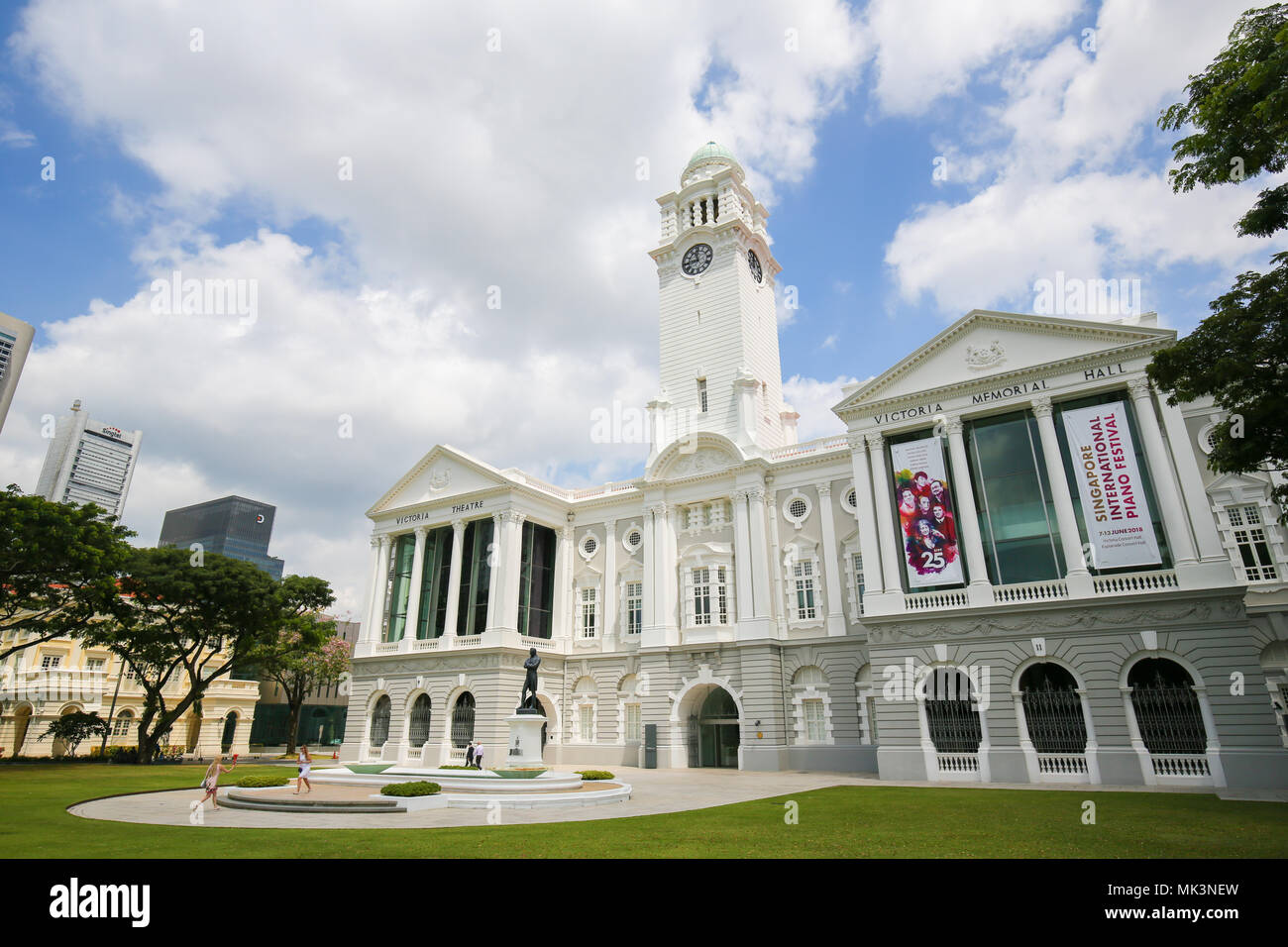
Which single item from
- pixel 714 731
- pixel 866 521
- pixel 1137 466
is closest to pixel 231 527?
pixel 714 731

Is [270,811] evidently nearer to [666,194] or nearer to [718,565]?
[718,565]

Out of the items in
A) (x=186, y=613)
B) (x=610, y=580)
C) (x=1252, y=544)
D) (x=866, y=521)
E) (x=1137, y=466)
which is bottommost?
(x=1252, y=544)

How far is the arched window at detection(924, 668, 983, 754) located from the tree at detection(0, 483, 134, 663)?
3640 cm

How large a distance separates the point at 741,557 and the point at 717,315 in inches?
584

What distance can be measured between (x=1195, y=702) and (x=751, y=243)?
32219mm

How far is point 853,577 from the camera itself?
34.5 metres

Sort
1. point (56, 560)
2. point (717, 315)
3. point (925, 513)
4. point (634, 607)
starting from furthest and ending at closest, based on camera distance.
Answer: point (717, 315) → point (634, 607) → point (56, 560) → point (925, 513)

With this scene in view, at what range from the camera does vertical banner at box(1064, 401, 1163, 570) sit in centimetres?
2566

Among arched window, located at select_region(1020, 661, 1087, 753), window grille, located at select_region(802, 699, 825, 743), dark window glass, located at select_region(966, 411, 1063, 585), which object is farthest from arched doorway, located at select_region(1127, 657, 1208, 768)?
window grille, located at select_region(802, 699, 825, 743)

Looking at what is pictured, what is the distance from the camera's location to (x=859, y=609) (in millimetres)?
34125

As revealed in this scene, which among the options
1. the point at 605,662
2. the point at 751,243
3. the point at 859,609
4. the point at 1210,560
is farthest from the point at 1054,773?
the point at 751,243

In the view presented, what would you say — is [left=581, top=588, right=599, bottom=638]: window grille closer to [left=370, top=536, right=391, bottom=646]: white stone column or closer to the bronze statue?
[left=370, top=536, right=391, bottom=646]: white stone column

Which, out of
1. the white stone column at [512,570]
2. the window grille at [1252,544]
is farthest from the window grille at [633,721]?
the window grille at [1252,544]
